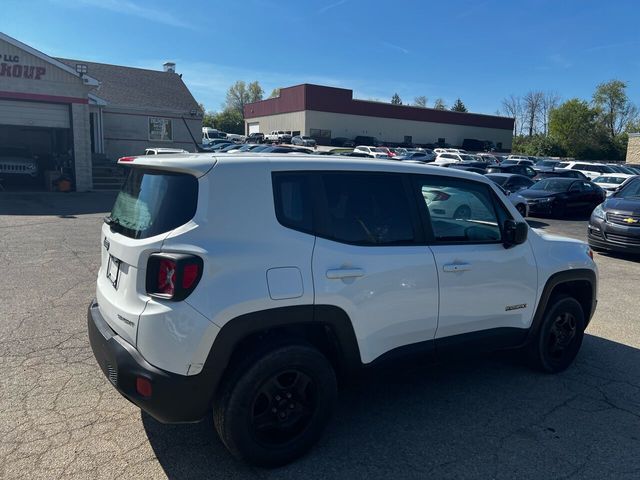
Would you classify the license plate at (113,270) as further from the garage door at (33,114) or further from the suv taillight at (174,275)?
the garage door at (33,114)

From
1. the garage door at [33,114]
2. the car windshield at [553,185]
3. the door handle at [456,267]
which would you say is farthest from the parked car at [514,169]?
the door handle at [456,267]

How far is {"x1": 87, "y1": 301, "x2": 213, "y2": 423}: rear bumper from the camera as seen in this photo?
267 centimetres

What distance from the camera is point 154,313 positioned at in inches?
105

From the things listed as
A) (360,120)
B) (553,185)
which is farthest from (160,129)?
(360,120)

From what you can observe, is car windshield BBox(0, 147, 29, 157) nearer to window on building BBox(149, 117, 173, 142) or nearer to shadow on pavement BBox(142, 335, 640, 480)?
window on building BBox(149, 117, 173, 142)

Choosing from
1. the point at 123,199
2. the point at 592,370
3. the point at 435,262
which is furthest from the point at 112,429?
the point at 592,370

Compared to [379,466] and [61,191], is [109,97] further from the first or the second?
[379,466]

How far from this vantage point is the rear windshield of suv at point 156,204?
2.82 m

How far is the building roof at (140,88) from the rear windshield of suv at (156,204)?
24266mm

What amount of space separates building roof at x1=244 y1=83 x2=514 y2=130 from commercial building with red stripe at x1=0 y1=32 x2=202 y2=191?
3222 centimetres

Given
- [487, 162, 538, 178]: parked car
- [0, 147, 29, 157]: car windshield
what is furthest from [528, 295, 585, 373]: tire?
[0, 147, 29, 157]: car windshield

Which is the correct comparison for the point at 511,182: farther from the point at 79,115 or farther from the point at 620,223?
the point at 79,115

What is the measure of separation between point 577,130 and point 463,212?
72.2m

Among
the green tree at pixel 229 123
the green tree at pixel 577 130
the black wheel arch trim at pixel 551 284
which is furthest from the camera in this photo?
the green tree at pixel 229 123
